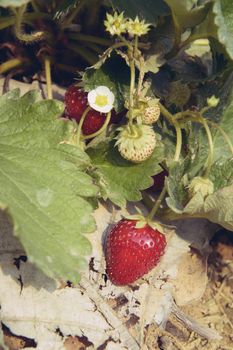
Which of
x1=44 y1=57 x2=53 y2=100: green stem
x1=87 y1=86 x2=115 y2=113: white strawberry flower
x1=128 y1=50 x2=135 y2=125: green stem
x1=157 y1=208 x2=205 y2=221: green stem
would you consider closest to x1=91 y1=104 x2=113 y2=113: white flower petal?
x1=87 y1=86 x2=115 y2=113: white strawberry flower

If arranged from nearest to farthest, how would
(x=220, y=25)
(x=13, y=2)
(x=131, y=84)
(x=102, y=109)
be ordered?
(x=13, y=2) < (x=220, y=25) < (x=131, y=84) < (x=102, y=109)

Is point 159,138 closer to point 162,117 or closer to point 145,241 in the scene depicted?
point 162,117

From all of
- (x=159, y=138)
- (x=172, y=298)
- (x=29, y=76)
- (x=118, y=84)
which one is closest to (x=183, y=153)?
(x=159, y=138)

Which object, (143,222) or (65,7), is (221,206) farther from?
(65,7)

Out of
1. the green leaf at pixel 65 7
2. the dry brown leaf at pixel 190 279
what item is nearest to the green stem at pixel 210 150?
the dry brown leaf at pixel 190 279

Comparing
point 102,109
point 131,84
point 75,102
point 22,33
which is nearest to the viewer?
point 131,84

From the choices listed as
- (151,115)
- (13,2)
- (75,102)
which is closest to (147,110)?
(151,115)
